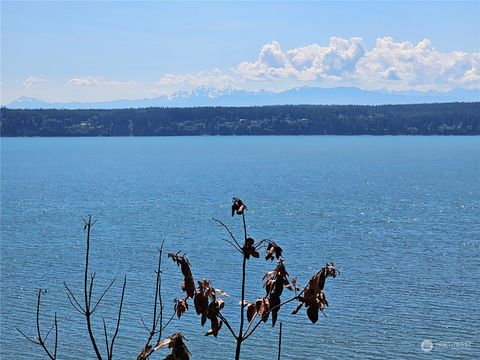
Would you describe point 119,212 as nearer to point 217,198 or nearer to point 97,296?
point 217,198

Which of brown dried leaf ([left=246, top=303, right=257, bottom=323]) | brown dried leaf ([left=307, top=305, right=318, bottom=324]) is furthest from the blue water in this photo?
brown dried leaf ([left=307, top=305, right=318, bottom=324])

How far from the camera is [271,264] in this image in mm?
31391

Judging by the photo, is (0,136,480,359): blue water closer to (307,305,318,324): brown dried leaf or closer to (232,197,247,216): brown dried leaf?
(232,197,247,216): brown dried leaf

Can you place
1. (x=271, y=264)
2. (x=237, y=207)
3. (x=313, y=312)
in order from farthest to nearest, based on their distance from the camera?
(x=271, y=264) < (x=237, y=207) < (x=313, y=312)

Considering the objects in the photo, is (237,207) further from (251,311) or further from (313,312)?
(313,312)

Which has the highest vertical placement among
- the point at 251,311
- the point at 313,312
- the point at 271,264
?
the point at 313,312

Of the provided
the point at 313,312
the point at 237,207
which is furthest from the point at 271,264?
the point at 313,312

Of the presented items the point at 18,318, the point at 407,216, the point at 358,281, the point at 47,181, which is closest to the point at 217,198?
the point at 407,216

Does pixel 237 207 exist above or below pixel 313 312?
above

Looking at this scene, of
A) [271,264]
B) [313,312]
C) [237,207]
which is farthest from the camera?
[271,264]

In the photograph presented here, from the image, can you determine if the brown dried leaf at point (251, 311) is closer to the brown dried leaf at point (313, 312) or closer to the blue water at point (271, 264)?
the brown dried leaf at point (313, 312)

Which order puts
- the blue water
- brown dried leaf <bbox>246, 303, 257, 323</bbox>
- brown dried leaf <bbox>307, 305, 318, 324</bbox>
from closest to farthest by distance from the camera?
brown dried leaf <bbox>307, 305, 318, 324</bbox> → brown dried leaf <bbox>246, 303, 257, 323</bbox> → the blue water

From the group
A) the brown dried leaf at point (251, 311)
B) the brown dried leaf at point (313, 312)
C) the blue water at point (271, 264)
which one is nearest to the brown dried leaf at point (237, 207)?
the brown dried leaf at point (251, 311)

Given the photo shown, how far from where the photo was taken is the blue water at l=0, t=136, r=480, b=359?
22312 mm
